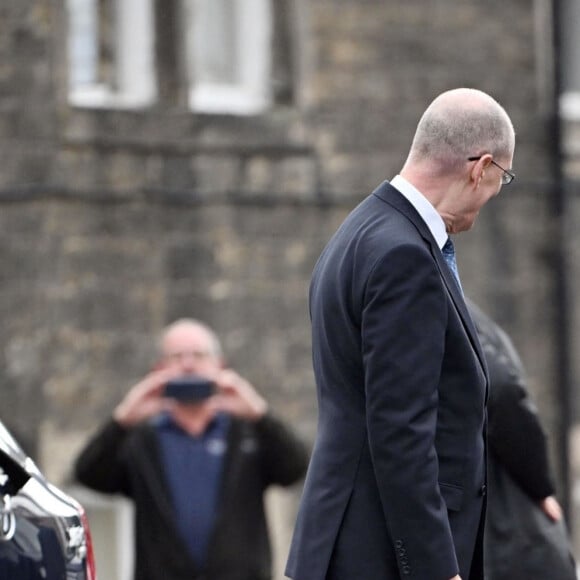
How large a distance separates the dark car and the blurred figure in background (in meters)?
1.61

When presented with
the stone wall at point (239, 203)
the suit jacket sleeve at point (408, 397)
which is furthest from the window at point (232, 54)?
the suit jacket sleeve at point (408, 397)

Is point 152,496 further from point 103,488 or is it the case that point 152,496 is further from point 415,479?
point 415,479

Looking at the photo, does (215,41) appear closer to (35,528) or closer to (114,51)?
(114,51)

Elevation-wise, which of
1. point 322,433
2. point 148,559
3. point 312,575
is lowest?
point 148,559

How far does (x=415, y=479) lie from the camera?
4508 mm

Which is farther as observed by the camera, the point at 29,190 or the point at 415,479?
the point at 29,190

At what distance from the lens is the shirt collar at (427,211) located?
476 cm

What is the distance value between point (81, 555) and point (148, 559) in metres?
2.19

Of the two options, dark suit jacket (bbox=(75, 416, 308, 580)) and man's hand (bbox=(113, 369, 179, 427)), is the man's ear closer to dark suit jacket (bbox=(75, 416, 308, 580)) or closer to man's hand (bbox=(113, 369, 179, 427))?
dark suit jacket (bbox=(75, 416, 308, 580))

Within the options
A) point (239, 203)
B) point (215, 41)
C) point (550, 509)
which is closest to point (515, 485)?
point (550, 509)

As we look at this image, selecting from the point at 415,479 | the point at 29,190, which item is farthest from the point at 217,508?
the point at 29,190

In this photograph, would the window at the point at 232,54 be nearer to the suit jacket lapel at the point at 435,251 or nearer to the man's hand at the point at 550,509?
the man's hand at the point at 550,509

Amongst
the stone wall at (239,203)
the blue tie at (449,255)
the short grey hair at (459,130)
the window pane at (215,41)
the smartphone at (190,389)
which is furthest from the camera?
the window pane at (215,41)

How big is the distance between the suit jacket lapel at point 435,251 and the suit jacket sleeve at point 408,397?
5.1 inches
